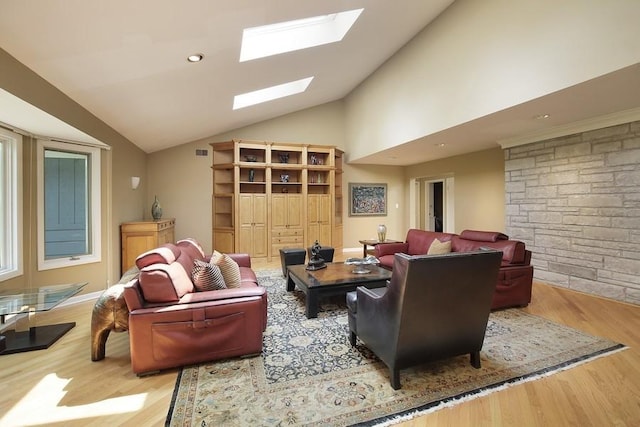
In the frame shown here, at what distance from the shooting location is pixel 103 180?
420cm

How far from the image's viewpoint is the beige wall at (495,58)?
8.22 ft

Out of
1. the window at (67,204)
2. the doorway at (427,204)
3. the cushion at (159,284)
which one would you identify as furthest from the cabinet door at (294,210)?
the cushion at (159,284)

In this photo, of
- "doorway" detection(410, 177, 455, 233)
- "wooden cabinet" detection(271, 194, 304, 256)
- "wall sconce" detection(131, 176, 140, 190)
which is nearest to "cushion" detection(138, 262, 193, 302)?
"wall sconce" detection(131, 176, 140, 190)

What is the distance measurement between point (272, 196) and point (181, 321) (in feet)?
15.4

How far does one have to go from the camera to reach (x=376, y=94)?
20.2 ft

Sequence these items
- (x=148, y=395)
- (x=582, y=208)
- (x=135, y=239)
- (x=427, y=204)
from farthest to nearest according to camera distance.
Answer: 1. (x=427, y=204)
2. (x=135, y=239)
3. (x=582, y=208)
4. (x=148, y=395)

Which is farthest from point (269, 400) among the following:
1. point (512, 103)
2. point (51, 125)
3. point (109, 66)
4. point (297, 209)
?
point (297, 209)

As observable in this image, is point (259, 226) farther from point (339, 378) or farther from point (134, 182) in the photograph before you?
point (339, 378)

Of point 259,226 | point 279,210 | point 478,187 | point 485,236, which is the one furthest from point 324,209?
point 485,236

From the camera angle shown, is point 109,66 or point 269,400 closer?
point 269,400

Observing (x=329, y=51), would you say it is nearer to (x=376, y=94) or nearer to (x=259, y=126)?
(x=376, y=94)

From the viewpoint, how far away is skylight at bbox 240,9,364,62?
349 cm

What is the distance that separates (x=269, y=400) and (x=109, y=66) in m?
3.12

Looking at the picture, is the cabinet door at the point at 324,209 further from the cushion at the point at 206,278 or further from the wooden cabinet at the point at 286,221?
the cushion at the point at 206,278
